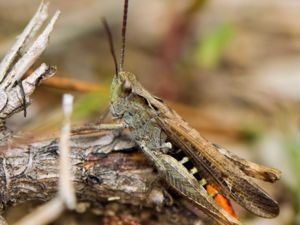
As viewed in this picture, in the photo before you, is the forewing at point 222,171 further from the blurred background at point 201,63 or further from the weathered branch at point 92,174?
the blurred background at point 201,63

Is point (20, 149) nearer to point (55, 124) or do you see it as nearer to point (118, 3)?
point (55, 124)

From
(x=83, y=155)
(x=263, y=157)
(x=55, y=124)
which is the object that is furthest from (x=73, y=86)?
(x=263, y=157)

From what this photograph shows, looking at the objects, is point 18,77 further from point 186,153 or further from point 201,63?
point 201,63

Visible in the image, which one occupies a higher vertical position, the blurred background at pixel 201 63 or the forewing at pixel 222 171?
the blurred background at pixel 201 63

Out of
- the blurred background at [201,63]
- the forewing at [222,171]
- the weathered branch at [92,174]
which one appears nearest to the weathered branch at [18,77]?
the weathered branch at [92,174]

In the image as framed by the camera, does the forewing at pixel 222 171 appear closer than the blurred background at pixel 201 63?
Yes

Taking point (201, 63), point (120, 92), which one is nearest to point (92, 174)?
point (120, 92)
